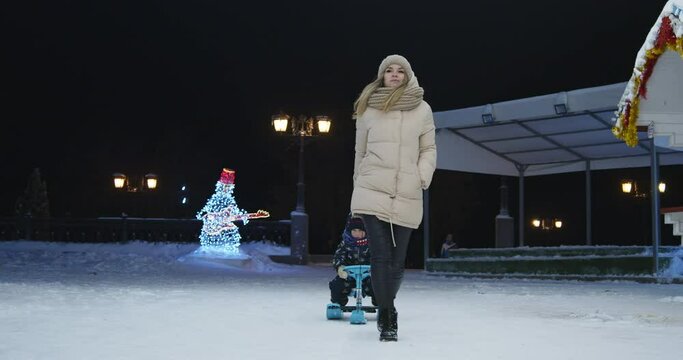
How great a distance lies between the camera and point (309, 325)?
579 centimetres

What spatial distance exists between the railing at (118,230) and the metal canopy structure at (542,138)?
8177 mm

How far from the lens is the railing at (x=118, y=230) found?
2400 centimetres

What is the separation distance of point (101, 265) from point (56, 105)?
37.9 m

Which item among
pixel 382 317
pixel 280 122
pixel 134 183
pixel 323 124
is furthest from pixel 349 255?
pixel 134 183

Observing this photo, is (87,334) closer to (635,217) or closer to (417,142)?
(417,142)

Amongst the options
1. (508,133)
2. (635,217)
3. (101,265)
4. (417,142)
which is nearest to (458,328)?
(417,142)

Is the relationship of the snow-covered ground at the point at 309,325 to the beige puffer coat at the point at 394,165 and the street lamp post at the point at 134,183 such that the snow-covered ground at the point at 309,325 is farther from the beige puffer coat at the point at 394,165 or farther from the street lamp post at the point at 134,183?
the street lamp post at the point at 134,183

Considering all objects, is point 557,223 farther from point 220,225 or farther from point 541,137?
point 541,137

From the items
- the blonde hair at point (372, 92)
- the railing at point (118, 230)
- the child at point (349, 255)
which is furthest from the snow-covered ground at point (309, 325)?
the railing at point (118, 230)

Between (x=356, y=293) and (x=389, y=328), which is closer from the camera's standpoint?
(x=389, y=328)

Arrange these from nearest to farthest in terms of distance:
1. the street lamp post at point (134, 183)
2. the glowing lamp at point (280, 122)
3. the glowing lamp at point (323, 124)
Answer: the glowing lamp at point (280, 122) < the glowing lamp at point (323, 124) < the street lamp post at point (134, 183)

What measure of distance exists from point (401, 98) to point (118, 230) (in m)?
20.4

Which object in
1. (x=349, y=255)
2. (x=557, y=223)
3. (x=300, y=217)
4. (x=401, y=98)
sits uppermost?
(x=557, y=223)

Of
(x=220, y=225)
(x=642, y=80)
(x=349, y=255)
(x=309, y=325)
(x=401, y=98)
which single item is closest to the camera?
(x=401, y=98)
